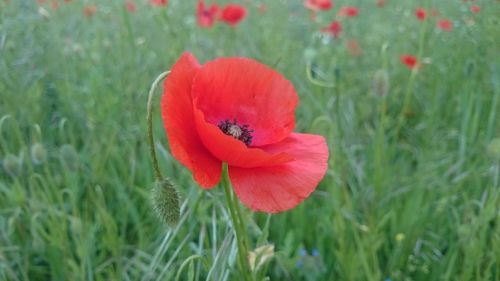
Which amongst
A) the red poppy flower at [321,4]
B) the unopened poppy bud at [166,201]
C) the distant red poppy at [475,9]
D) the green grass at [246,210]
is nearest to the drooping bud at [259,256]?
the green grass at [246,210]

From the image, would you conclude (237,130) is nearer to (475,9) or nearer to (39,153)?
(39,153)

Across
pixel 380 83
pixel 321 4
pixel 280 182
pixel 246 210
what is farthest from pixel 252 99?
Answer: pixel 321 4

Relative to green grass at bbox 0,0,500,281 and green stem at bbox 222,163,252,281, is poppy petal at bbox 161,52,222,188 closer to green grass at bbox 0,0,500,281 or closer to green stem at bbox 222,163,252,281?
green stem at bbox 222,163,252,281

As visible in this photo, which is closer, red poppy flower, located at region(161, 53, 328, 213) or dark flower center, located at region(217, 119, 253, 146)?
red poppy flower, located at region(161, 53, 328, 213)

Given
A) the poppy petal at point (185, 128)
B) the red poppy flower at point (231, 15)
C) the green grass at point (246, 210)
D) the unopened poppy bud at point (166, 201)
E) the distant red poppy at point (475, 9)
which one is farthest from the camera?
the red poppy flower at point (231, 15)

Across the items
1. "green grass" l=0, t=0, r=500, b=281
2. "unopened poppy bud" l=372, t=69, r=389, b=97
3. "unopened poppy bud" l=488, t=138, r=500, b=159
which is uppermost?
"unopened poppy bud" l=372, t=69, r=389, b=97

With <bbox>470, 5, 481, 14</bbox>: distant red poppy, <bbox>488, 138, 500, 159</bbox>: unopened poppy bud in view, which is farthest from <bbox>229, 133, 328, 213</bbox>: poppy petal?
<bbox>470, 5, 481, 14</bbox>: distant red poppy

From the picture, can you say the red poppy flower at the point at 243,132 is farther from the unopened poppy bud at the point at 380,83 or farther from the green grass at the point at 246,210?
the unopened poppy bud at the point at 380,83
